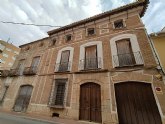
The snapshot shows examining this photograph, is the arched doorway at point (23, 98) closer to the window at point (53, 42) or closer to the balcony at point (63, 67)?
the balcony at point (63, 67)

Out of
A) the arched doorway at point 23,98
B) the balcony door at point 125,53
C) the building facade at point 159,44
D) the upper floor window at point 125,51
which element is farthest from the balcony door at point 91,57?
the arched doorway at point 23,98

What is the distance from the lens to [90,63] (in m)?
8.58

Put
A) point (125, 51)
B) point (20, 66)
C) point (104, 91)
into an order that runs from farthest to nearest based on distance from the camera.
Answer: point (20, 66) → point (125, 51) → point (104, 91)

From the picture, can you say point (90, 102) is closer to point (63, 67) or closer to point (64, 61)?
point (63, 67)

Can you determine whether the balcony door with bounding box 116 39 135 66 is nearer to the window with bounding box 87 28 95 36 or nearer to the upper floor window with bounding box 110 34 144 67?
the upper floor window with bounding box 110 34 144 67

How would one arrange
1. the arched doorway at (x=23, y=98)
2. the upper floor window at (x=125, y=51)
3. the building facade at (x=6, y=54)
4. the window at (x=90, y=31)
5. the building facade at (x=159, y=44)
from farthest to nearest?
the building facade at (x=6, y=54), the window at (x=90, y=31), the arched doorway at (x=23, y=98), the upper floor window at (x=125, y=51), the building facade at (x=159, y=44)

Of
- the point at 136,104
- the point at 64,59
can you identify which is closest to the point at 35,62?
the point at 64,59

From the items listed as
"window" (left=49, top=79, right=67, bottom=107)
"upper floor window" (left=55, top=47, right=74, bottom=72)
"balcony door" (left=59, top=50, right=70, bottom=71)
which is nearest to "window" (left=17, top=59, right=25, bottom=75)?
"upper floor window" (left=55, top=47, right=74, bottom=72)

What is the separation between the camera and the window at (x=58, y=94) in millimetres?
8320

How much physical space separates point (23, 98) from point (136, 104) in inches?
380

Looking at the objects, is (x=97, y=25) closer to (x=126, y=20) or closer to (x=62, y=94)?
(x=126, y=20)

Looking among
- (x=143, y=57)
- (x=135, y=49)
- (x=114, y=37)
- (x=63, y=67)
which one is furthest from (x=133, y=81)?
(x=63, y=67)

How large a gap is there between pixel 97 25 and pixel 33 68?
787cm

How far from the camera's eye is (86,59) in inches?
353
